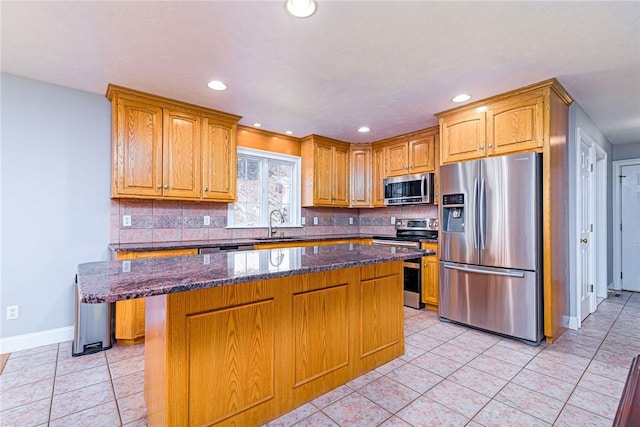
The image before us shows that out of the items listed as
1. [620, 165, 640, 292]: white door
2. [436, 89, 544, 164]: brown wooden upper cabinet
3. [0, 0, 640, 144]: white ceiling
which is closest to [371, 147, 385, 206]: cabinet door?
[436, 89, 544, 164]: brown wooden upper cabinet

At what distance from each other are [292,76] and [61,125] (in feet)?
7.28

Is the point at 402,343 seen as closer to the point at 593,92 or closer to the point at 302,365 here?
the point at 302,365

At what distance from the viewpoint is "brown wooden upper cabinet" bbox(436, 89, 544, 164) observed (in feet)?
9.32

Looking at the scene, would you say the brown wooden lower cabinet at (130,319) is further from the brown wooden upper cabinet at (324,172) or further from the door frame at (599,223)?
the door frame at (599,223)

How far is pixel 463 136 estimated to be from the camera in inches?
131

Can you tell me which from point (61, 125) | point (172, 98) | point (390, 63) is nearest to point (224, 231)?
point (172, 98)

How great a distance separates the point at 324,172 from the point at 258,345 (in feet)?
11.1

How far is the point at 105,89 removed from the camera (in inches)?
116

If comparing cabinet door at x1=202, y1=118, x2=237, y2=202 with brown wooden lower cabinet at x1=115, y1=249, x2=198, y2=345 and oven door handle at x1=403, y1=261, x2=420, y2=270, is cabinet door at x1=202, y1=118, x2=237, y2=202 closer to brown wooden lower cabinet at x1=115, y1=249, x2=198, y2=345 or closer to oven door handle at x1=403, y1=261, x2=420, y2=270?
brown wooden lower cabinet at x1=115, y1=249, x2=198, y2=345

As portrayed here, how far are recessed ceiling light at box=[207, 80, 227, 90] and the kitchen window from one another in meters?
1.30

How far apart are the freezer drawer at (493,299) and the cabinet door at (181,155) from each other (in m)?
2.90

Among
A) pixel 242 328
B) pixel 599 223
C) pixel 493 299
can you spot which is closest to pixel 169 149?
pixel 242 328

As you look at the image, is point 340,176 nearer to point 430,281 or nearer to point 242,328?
point 430,281

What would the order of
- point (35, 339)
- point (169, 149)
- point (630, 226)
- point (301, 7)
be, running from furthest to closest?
point (630, 226)
point (169, 149)
point (35, 339)
point (301, 7)
